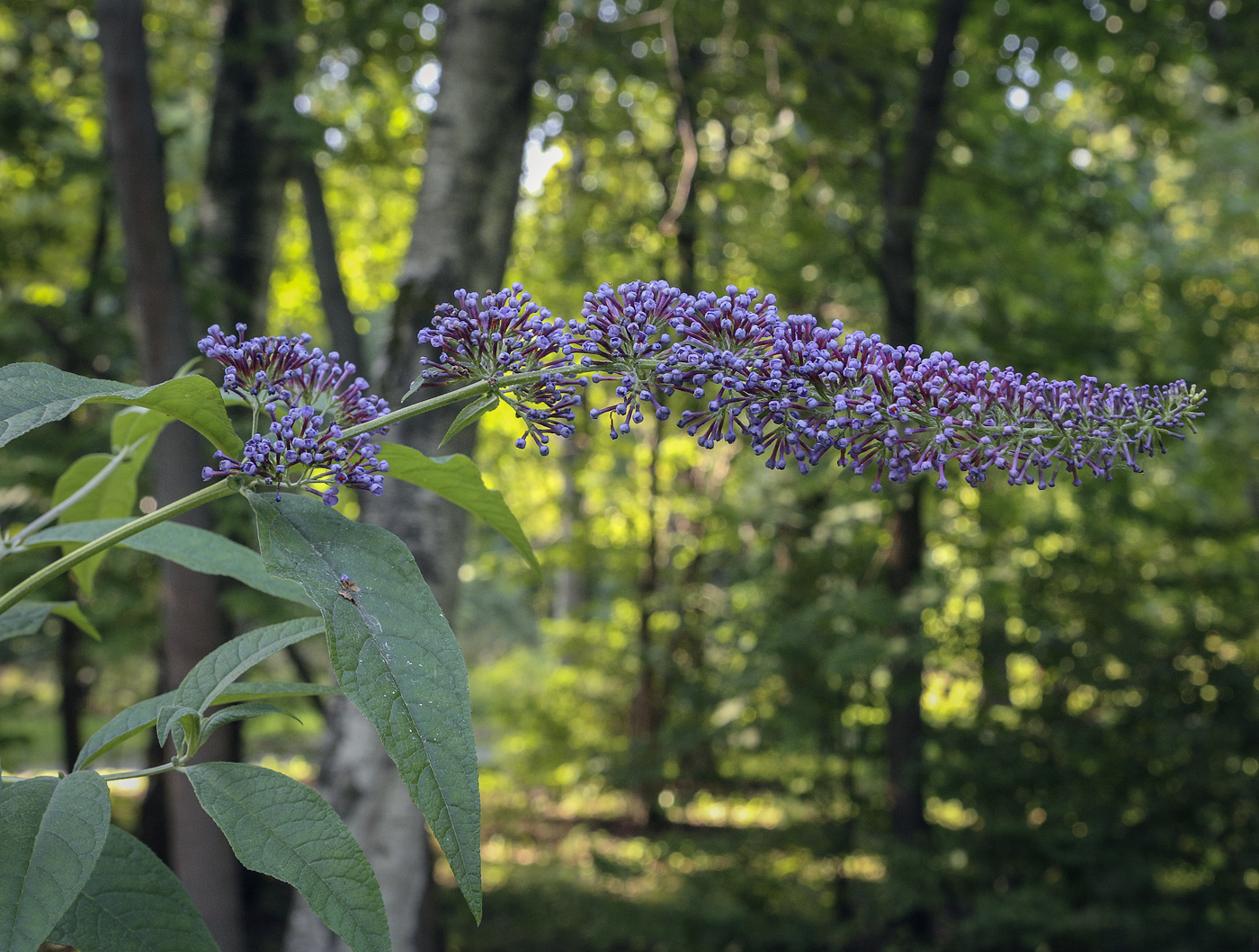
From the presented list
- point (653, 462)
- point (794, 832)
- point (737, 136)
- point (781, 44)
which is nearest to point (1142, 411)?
point (794, 832)

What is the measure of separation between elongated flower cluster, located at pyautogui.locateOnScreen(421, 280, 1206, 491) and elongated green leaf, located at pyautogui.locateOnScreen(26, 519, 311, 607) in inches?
14.0

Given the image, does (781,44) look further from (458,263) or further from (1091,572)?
(458,263)

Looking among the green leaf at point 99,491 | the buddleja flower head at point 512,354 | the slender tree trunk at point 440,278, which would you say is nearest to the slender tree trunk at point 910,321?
the slender tree trunk at point 440,278

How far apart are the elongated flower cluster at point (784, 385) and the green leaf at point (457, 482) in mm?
95

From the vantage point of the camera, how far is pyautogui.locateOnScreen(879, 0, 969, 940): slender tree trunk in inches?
251

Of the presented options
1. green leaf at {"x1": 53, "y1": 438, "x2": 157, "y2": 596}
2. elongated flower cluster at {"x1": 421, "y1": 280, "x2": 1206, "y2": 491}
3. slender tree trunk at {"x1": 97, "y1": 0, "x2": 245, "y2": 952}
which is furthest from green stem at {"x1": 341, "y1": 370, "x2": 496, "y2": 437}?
slender tree trunk at {"x1": 97, "y1": 0, "x2": 245, "y2": 952}

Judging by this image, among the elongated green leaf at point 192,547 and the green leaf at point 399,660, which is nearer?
the green leaf at point 399,660

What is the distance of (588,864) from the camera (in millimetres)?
8266

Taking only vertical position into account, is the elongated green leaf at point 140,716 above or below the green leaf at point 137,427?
below

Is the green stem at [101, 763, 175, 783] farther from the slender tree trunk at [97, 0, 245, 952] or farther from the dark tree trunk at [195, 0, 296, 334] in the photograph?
the dark tree trunk at [195, 0, 296, 334]

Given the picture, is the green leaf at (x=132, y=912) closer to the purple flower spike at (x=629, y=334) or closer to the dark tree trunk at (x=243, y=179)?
the purple flower spike at (x=629, y=334)

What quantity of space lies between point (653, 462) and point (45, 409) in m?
8.23

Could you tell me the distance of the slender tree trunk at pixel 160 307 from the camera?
3912 mm

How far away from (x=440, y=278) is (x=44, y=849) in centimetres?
289
